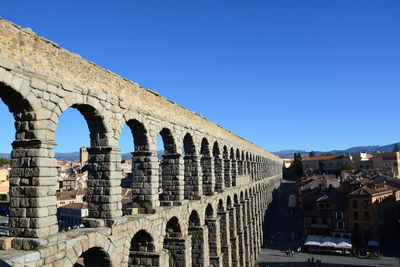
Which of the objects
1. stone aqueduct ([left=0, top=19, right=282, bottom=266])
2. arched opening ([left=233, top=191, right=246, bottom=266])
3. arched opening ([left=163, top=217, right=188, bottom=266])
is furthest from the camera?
arched opening ([left=233, top=191, right=246, bottom=266])

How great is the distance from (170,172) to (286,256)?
30.2m

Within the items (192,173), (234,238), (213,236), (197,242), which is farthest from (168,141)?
(234,238)

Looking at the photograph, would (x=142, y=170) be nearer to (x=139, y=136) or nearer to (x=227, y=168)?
(x=139, y=136)

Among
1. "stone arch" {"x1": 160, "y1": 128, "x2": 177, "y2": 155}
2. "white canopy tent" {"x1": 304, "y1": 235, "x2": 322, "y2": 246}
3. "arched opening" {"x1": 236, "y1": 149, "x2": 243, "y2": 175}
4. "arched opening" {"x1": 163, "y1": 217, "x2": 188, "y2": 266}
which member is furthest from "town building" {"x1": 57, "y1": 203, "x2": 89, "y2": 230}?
"stone arch" {"x1": 160, "y1": 128, "x2": 177, "y2": 155}

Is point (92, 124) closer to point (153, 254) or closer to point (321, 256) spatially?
point (153, 254)

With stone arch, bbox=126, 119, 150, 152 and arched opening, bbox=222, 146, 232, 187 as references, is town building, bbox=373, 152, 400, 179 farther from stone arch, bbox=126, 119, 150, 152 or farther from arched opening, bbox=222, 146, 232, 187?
stone arch, bbox=126, 119, 150, 152

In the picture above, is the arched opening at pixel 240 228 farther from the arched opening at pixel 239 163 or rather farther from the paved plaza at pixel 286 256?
the paved plaza at pixel 286 256

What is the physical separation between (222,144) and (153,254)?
49.9 ft

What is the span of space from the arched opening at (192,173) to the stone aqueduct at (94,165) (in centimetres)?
6

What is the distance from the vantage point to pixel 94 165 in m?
12.7

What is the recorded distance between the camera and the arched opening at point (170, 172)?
18422 millimetres

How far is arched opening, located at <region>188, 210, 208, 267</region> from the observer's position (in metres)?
21.0

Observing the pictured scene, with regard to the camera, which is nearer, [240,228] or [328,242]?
[240,228]

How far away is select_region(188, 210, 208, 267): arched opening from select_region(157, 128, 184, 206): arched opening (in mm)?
3134
